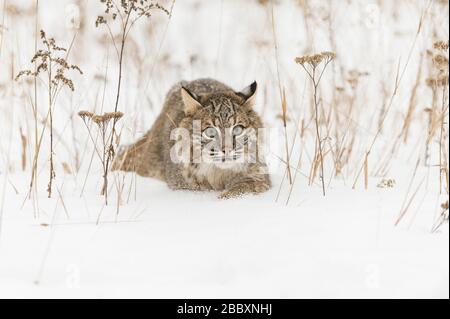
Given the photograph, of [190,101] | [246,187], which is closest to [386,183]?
[246,187]

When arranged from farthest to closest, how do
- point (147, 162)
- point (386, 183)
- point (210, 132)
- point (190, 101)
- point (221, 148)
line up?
point (147, 162)
point (190, 101)
point (210, 132)
point (221, 148)
point (386, 183)

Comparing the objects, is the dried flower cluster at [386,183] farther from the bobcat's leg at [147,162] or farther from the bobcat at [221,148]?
the bobcat's leg at [147,162]

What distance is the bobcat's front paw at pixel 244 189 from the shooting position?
15.3 feet

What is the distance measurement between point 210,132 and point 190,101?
352 mm

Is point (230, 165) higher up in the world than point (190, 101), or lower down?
lower down

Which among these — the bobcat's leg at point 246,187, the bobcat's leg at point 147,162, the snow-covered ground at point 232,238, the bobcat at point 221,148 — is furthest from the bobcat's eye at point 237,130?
the bobcat's leg at point 147,162

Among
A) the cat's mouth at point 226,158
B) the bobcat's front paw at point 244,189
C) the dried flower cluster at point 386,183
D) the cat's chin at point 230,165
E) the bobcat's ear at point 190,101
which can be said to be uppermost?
the bobcat's ear at point 190,101

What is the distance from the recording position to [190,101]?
4961 mm

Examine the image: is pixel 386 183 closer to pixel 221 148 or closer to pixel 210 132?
pixel 221 148

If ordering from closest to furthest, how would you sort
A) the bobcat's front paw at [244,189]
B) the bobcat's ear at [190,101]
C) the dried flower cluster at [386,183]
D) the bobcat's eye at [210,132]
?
the dried flower cluster at [386,183] → the bobcat's front paw at [244,189] → the bobcat's eye at [210,132] → the bobcat's ear at [190,101]

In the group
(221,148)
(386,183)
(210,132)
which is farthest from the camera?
(210,132)
